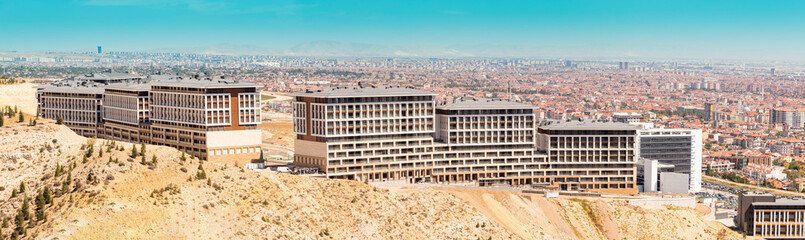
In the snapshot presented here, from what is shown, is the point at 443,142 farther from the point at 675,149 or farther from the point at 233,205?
the point at 675,149

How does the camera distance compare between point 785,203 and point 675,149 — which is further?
point 675,149

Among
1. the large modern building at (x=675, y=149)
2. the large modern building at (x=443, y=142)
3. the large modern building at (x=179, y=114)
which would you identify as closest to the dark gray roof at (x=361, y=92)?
the large modern building at (x=443, y=142)

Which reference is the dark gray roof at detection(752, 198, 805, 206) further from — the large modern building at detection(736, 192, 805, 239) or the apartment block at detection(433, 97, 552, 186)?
the apartment block at detection(433, 97, 552, 186)

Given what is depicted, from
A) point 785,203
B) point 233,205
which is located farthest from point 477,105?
point 233,205

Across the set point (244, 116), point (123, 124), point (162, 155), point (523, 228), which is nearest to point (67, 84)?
point (123, 124)

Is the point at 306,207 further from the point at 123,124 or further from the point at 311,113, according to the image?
the point at 123,124

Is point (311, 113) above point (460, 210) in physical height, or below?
above
